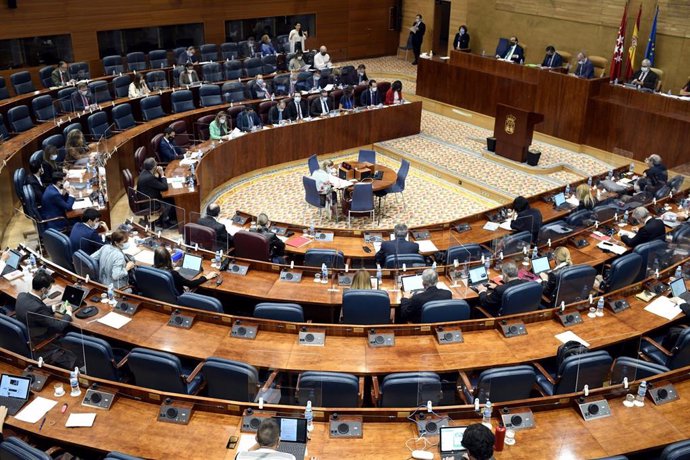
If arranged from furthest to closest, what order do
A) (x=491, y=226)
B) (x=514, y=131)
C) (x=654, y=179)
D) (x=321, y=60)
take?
(x=321, y=60), (x=514, y=131), (x=654, y=179), (x=491, y=226)

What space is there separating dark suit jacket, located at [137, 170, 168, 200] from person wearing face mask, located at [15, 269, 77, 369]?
408 centimetres

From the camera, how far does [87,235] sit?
932cm

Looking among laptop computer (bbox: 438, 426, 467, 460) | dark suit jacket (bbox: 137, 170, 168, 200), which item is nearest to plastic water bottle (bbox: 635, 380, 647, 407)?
laptop computer (bbox: 438, 426, 467, 460)

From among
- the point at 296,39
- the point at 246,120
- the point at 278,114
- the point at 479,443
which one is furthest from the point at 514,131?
the point at 479,443

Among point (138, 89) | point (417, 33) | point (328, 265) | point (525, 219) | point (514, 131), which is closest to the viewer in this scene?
point (328, 265)

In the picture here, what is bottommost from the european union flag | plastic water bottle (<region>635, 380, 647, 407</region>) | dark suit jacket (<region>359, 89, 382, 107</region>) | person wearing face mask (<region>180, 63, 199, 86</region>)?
plastic water bottle (<region>635, 380, 647, 407</region>)

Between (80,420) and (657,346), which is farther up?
(80,420)

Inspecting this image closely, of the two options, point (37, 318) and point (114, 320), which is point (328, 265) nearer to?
point (114, 320)

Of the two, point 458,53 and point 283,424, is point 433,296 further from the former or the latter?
point 458,53

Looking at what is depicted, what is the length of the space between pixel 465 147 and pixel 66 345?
1248 centimetres

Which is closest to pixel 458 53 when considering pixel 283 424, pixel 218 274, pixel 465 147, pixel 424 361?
pixel 465 147

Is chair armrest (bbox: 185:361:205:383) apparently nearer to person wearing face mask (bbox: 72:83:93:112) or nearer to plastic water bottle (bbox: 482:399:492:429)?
plastic water bottle (bbox: 482:399:492:429)

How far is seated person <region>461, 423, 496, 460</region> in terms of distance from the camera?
4797 millimetres

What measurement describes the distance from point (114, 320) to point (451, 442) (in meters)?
4.06
